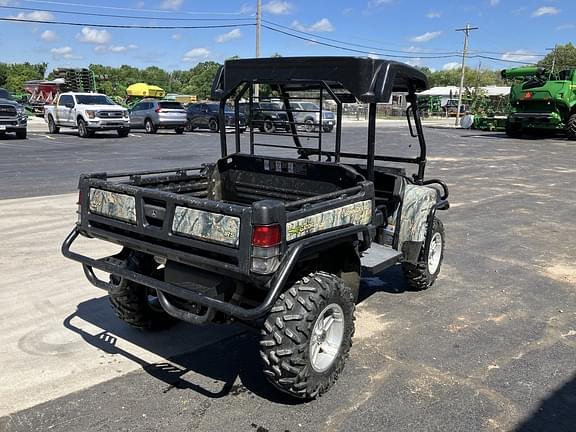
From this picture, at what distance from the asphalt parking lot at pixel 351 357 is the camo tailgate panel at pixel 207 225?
1083 millimetres

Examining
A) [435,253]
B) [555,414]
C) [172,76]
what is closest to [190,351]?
[555,414]

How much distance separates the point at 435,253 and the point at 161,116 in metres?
22.3

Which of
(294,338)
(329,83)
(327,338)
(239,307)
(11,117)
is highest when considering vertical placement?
(329,83)

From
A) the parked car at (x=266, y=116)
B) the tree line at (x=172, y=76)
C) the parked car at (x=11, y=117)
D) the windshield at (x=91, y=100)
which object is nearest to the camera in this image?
the parked car at (x=266, y=116)

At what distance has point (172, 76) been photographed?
102 m

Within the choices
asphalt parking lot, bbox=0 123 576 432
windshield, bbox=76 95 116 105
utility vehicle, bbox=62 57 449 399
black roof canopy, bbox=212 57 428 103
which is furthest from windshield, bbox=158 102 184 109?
black roof canopy, bbox=212 57 428 103

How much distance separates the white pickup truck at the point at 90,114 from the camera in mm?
22409

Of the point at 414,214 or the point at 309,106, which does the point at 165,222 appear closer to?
the point at 309,106

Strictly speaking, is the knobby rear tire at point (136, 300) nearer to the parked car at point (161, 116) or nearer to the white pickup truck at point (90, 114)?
the white pickup truck at point (90, 114)

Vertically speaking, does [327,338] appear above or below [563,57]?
below

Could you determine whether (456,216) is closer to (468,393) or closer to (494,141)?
(468,393)

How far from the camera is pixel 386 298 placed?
17.5 ft

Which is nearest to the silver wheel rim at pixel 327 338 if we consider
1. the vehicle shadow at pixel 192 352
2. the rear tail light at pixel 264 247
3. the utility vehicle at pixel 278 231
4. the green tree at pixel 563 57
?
the utility vehicle at pixel 278 231

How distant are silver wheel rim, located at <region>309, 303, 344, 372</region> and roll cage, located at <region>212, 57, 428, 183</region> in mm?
1220
